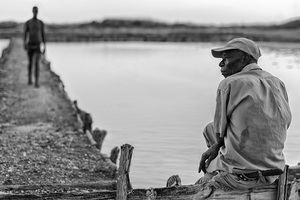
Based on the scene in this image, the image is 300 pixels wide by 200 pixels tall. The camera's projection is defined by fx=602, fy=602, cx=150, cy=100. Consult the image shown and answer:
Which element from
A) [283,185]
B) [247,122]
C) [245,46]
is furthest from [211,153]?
[245,46]

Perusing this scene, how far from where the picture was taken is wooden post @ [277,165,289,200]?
474 centimetres

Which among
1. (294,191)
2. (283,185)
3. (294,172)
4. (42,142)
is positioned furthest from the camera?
(42,142)

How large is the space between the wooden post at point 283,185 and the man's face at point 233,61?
87 centimetres

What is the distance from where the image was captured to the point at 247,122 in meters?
4.43

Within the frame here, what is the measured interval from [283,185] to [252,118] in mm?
714

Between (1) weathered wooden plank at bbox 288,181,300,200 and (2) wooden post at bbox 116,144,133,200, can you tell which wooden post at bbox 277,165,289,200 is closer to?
(1) weathered wooden plank at bbox 288,181,300,200

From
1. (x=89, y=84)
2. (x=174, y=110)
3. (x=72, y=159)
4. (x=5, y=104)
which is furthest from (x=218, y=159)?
(x=89, y=84)

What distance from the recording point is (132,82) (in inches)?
1085

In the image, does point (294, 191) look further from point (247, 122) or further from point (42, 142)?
point (42, 142)

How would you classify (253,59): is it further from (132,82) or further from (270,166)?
(132,82)

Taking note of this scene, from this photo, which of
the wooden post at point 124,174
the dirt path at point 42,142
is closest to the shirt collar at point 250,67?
the wooden post at point 124,174

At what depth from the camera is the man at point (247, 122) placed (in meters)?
4.40

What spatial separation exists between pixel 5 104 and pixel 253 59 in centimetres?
976

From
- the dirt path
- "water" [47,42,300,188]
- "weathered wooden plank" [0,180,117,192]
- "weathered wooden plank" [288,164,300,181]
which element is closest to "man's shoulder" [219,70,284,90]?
"weathered wooden plank" [288,164,300,181]
